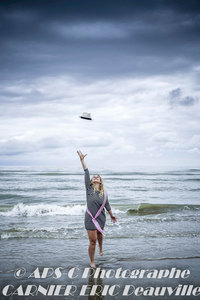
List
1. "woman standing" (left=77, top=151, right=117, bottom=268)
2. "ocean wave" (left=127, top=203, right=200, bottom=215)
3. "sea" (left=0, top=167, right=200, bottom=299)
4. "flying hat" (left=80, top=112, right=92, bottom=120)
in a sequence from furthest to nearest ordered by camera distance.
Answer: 1. "ocean wave" (left=127, top=203, right=200, bottom=215)
2. "sea" (left=0, top=167, right=200, bottom=299)
3. "flying hat" (left=80, top=112, right=92, bottom=120)
4. "woman standing" (left=77, top=151, right=117, bottom=268)

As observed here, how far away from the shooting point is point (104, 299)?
4496mm

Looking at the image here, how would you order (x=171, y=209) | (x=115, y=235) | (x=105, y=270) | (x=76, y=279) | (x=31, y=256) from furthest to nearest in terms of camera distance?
(x=171, y=209) < (x=115, y=235) < (x=31, y=256) < (x=105, y=270) < (x=76, y=279)

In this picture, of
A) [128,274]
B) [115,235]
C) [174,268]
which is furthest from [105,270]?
[115,235]

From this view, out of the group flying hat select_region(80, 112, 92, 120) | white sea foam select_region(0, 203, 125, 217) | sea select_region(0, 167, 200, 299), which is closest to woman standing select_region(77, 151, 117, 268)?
sea select_region(0, 167, 200, 299)

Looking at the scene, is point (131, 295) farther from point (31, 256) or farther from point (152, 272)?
point (31, 256)

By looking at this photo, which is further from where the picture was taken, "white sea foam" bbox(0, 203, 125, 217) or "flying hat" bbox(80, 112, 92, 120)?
"white sea foam" bbox(0, 203, 125, 217)

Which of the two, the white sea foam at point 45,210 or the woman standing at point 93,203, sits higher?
the woman standing at point 93,203

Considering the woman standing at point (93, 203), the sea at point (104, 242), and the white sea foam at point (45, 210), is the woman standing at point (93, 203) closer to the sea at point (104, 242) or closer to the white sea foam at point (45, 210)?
the sea at point (104, 242)

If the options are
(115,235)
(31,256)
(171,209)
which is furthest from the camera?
(171,209)

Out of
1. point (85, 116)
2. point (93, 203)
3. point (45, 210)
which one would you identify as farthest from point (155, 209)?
point (85, 116)

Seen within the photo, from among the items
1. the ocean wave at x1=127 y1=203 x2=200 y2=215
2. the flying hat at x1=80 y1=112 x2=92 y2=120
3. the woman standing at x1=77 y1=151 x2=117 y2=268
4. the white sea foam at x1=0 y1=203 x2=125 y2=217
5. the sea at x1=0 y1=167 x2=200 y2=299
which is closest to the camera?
the woman standing at x1=77 y1=151 x2=117 y2=268

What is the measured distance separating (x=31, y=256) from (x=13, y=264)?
0.69 meters

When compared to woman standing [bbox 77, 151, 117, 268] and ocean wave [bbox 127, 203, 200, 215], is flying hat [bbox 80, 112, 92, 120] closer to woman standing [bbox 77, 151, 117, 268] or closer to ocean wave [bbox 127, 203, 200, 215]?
woman standing [bbox 77, 151, 117, 268]

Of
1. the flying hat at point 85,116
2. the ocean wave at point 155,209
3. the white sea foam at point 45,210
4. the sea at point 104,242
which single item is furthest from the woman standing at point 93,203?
the ocean wave at point 155,209
